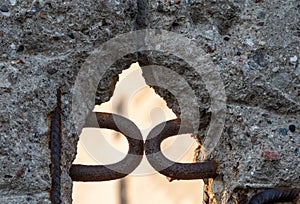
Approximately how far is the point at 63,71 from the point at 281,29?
0.41 m

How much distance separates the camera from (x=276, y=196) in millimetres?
1375

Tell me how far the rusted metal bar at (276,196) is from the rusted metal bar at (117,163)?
0.72ft

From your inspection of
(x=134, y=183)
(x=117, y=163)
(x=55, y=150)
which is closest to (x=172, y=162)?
(x=117, y=163)

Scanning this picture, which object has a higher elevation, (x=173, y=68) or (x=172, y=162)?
(x=173, y=68)

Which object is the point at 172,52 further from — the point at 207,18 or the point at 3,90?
the point at 3,90

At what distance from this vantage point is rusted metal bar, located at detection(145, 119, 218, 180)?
54.5 inches

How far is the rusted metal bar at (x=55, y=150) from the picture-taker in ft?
4.28

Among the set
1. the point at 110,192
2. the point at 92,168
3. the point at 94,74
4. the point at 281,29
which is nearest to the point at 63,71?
the point at 94,74

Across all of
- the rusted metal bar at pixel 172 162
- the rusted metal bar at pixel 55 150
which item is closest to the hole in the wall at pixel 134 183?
the rusted metal bar at pixel 172 162

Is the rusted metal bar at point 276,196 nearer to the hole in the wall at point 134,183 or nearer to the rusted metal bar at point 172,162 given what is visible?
the rusted metal bar at point 172,162

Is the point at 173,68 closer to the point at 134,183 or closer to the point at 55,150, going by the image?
the point at 55,150

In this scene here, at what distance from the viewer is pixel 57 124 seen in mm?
1325

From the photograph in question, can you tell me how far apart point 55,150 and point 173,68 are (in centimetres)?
26

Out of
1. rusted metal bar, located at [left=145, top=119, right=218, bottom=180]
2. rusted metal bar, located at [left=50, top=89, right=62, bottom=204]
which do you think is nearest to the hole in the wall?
rusted metal bar, located at [left=145, top=119, right=218, bottom=180]
